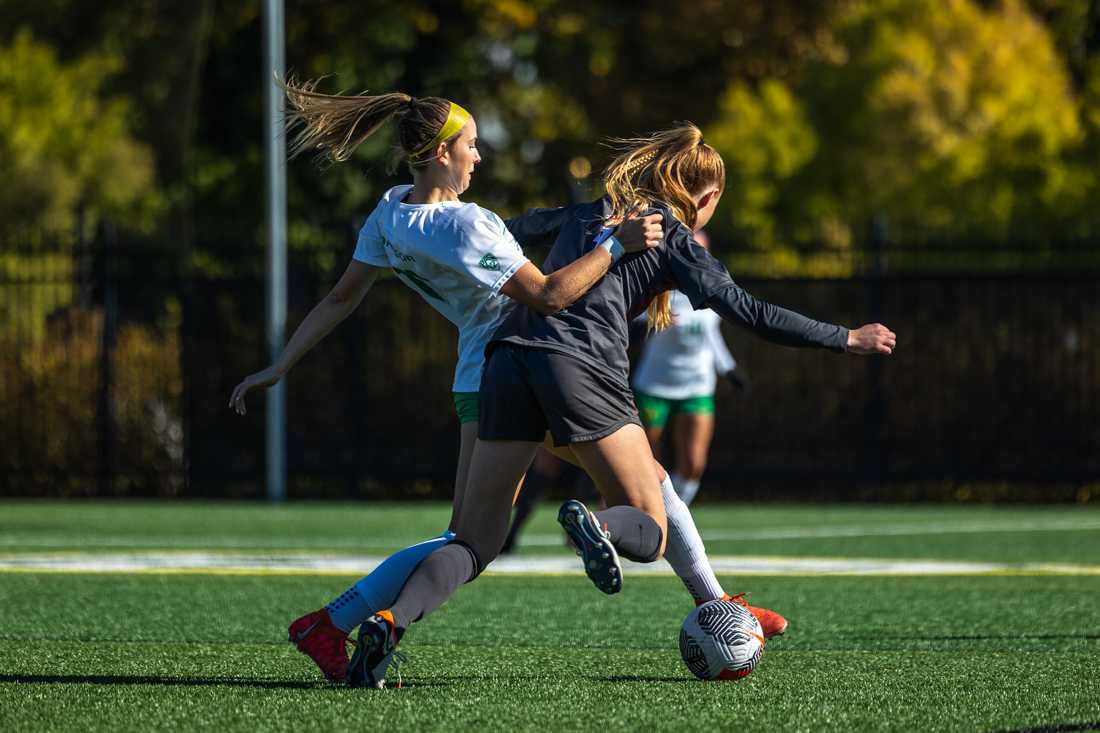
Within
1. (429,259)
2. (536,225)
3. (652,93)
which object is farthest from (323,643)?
(652,93)

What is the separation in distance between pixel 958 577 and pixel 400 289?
911 centimetres

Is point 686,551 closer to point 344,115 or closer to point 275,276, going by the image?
point 344,115

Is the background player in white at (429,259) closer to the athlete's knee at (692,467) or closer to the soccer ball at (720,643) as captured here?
the soccer ball at (720,643)

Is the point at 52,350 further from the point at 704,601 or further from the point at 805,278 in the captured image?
the point at 704,601

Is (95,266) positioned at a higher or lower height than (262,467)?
higher

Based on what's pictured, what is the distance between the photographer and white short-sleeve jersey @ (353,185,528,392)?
4.94 metres

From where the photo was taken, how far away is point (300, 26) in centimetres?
2616

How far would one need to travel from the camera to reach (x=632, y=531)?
4875 mm

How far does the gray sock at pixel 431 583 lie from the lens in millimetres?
4867

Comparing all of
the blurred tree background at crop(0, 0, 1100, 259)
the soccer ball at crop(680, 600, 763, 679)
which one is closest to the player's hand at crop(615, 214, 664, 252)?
the soccer ball at crop(680, 600, 763, 679)

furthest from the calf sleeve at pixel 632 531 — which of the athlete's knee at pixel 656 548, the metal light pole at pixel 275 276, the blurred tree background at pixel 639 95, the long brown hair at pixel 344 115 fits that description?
the blurred tree background at pixel 639 95

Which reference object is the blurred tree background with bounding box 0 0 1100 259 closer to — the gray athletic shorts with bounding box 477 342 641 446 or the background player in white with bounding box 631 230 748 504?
the background player in white with bounding box 631 230 748 504

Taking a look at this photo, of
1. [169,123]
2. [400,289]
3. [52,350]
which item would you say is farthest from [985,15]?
[52,350]

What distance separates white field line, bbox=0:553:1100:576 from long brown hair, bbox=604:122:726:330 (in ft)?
Answer: 14.4
